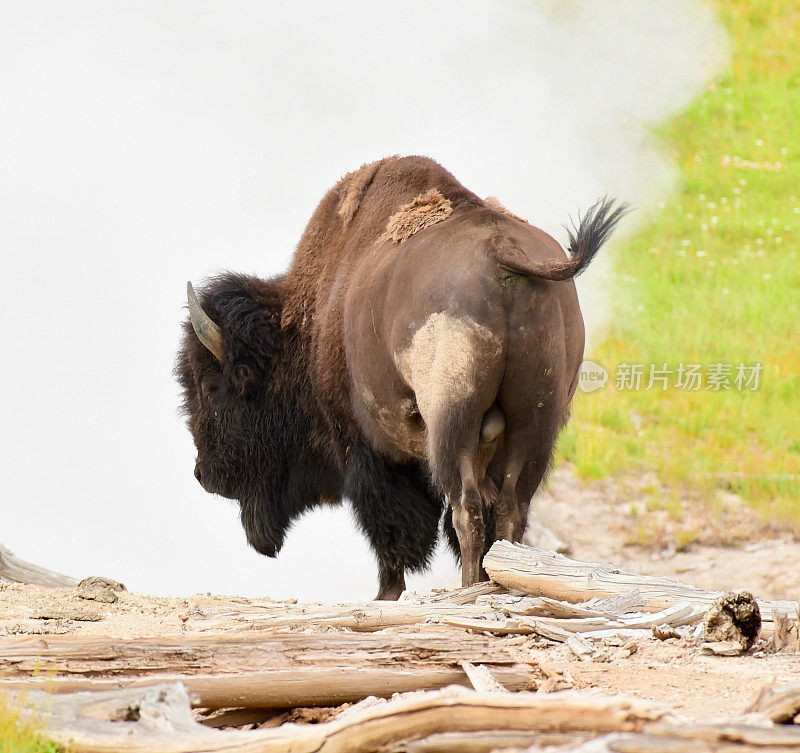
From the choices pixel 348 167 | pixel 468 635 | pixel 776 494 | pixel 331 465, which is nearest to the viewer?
pixel 468 635

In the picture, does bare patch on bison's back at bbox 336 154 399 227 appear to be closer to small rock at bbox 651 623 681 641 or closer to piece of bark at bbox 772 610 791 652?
small rock at bbox 651 623 681 641

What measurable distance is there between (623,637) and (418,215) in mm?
2292

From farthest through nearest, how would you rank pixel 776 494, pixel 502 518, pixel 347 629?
pixel 776 494
pixel 502 518
pixel 347 629

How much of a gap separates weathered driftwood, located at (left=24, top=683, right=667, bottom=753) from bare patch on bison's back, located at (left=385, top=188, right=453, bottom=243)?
9.45 feet

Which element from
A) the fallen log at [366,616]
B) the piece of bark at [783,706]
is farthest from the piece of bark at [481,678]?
the piece of bark at [783,706]

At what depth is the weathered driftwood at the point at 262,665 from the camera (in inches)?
116

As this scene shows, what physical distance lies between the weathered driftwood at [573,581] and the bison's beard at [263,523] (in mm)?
2552

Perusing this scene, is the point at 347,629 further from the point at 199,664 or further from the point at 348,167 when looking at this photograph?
the point at 348,167

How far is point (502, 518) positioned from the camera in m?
4.66

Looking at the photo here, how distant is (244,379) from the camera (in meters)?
6.24

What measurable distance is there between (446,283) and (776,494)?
234 inches

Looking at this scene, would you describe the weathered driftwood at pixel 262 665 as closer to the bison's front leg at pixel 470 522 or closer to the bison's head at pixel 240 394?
the bison's front leg at pixel 470 522

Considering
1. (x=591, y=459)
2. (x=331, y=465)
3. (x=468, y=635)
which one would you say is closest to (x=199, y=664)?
(x=468, y=635)

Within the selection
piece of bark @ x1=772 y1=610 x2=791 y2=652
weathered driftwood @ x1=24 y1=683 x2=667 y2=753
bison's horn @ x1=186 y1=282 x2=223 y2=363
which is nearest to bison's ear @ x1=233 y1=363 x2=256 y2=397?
bison's horn @ x1=186 y1=282 x2=223 y2=363
